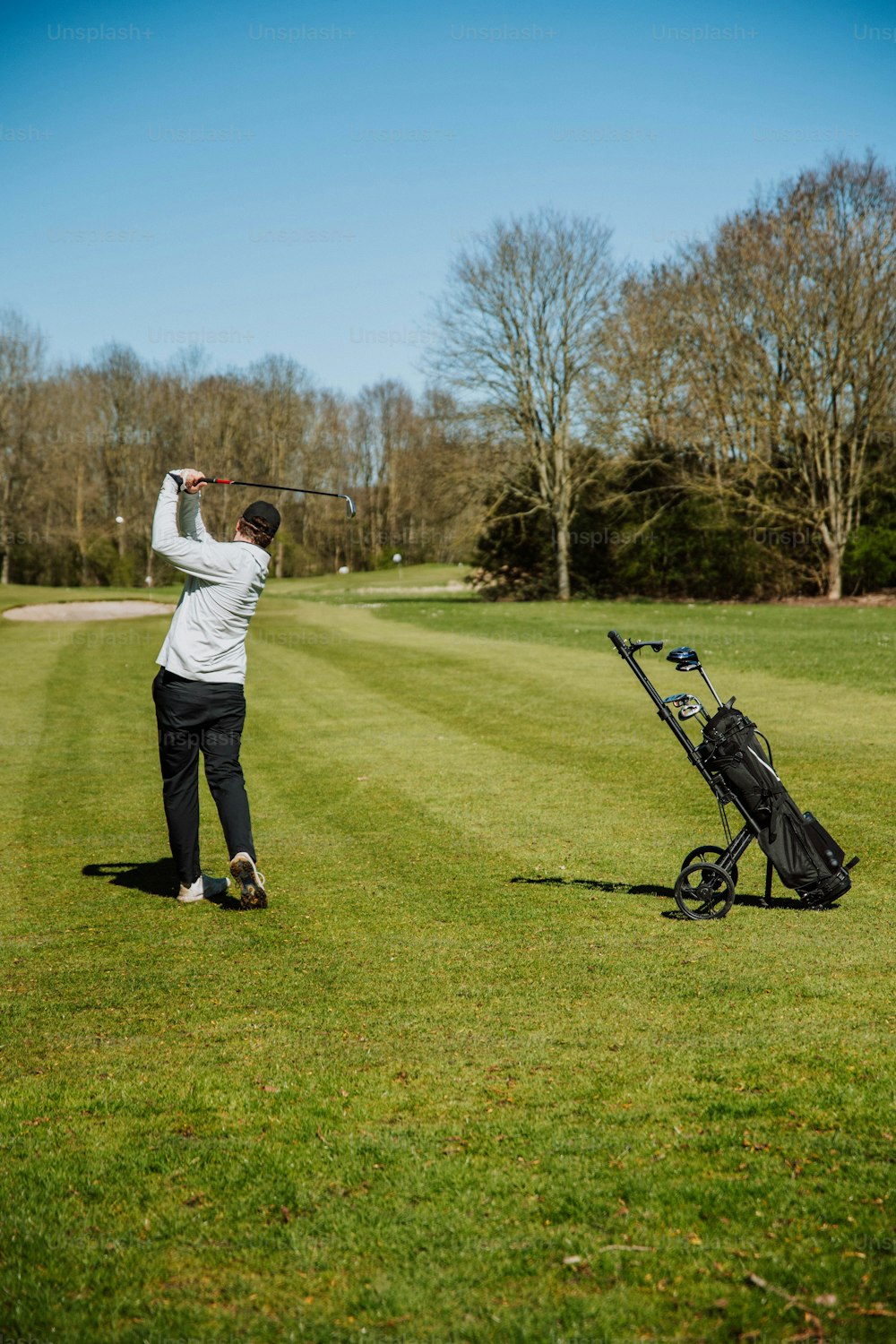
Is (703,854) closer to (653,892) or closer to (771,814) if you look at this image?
(771,814)

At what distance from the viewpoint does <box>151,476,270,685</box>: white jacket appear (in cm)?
699

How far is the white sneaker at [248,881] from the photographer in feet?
22.6

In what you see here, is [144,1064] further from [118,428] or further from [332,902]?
[118,428]

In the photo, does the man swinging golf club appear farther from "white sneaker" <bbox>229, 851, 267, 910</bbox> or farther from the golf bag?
the golf bag

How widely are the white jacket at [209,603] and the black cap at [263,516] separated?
0.15m

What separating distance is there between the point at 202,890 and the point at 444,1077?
3213 millimetres

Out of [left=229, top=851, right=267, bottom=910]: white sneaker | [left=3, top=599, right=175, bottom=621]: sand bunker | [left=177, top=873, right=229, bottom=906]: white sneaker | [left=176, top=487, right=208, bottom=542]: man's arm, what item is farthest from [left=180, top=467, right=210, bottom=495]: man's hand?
[left=3, top=599, right=175, bottom=621]: sand bunker

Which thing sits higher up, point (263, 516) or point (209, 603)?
point (263, 516)

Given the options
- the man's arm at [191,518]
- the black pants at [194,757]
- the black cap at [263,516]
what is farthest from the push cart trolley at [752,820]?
the man's arm at [191,518]

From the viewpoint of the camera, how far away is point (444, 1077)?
176 inches

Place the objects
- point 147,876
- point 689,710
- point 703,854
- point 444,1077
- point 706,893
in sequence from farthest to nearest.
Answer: point 147,876 → point 703,854 → point 706,893 → point 689,710 → point 444,1077

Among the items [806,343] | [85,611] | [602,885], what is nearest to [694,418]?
[806,343]

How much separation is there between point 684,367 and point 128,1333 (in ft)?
144

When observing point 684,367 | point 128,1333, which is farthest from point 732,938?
point 684,367
